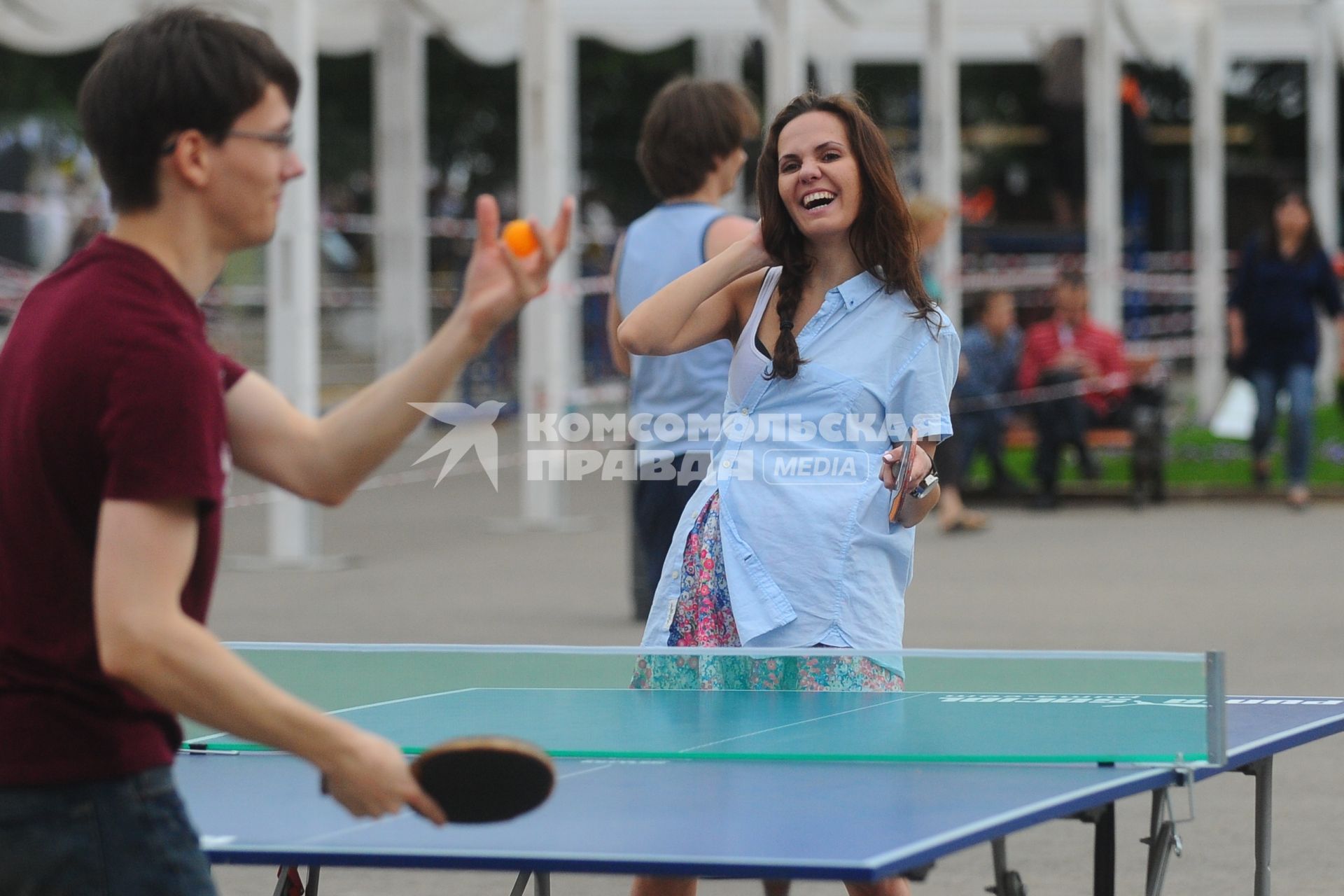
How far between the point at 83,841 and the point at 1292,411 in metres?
13.2

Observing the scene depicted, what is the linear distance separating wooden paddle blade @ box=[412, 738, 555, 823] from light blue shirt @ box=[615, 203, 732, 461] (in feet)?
12.0

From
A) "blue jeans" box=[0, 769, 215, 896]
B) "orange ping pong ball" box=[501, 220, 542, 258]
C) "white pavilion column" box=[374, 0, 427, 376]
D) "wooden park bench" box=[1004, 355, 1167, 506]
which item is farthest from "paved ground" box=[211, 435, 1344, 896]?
"white pavilion column" box=[374, 0, 427, 376]

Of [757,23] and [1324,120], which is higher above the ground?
[757,23]

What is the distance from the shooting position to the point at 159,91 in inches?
93.7

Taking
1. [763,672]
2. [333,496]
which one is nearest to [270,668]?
[763,672]

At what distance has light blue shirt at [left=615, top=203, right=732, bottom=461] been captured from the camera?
627cm

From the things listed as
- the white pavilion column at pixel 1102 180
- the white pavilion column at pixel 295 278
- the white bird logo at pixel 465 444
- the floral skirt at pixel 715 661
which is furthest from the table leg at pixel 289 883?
the white pavilion column at pixel 1102 180

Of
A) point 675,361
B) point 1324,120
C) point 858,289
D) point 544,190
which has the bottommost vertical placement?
point 675,361

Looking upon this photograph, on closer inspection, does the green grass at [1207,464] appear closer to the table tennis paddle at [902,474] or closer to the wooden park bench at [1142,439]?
the wooden park bench at [1142,439]

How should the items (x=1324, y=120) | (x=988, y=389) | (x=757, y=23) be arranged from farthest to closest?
(x=1324, y=120) → (x=757, y=23) → (x=988, y=389)

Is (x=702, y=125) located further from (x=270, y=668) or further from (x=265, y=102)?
(x=265, y=102)

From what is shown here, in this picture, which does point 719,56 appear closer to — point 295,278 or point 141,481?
point 295,278

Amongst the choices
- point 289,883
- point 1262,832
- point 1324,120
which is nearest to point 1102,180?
point 1324,120

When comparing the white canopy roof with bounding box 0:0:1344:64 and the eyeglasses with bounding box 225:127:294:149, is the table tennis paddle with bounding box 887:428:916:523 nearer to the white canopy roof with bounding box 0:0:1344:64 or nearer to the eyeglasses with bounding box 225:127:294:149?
the eyeglasses with bounding box 225:127:294:149
